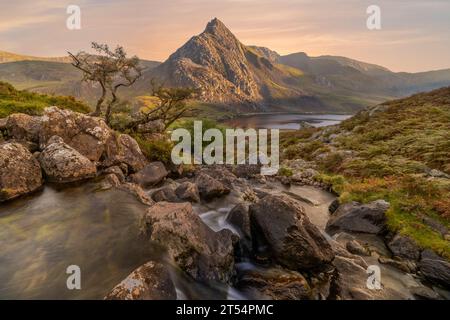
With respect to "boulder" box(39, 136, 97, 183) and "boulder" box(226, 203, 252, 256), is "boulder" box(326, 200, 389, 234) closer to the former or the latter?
"boulder" box(226, 203, 252, 256)

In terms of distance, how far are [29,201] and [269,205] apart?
12961mm

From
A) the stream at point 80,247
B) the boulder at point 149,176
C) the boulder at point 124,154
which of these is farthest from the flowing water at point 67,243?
the boulder at point 124,154

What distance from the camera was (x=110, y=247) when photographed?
11.8 metres

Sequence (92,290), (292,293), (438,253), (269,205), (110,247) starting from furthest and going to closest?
(438,253) < (269,205) < (110,247) < (292,293) < (92,290)

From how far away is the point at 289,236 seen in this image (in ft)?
41.1

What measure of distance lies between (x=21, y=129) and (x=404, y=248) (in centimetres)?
2678

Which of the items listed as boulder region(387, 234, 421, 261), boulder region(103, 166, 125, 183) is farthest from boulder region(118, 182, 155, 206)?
boulder region(387, 234, 421, 261)

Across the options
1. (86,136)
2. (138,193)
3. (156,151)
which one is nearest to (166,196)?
(138,193)

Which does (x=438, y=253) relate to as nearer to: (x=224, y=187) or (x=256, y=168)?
(x=224, y=187)

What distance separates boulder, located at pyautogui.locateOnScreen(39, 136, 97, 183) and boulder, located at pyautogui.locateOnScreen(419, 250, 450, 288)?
790 inches

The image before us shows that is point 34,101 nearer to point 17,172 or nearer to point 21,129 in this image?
point 21,129

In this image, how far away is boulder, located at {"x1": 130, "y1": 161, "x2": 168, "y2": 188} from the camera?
2283 cm

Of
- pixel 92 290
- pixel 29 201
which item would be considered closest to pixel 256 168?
pixel 29 201

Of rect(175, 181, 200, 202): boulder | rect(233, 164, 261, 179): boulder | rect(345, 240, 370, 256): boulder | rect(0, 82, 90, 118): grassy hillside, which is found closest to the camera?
rect(345, 240, 370, 256): boulder
